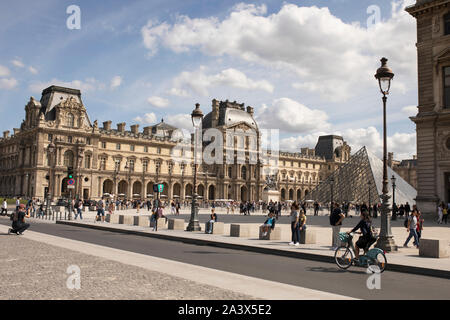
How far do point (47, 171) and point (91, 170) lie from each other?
668 cm

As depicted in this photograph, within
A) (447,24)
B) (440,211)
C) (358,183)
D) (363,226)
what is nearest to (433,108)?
(447,24)

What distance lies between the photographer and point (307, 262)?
1130 centimetres

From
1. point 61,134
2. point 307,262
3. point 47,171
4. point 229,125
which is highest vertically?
point 229,125

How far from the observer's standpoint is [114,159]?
Result: 75.8 m

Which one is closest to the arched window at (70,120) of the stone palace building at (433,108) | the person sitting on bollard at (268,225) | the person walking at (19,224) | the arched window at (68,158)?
the arched window at (68,158)

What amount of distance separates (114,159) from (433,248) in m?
68.8

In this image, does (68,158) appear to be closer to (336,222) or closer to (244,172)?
(244,172)

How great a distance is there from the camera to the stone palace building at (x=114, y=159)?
66875 mm

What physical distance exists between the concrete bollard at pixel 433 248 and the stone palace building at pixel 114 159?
154ft

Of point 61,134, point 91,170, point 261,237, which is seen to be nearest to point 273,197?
point 91,170

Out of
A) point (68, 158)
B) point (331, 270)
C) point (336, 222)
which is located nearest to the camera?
point (331, 270)

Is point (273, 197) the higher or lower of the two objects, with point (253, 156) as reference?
lower
